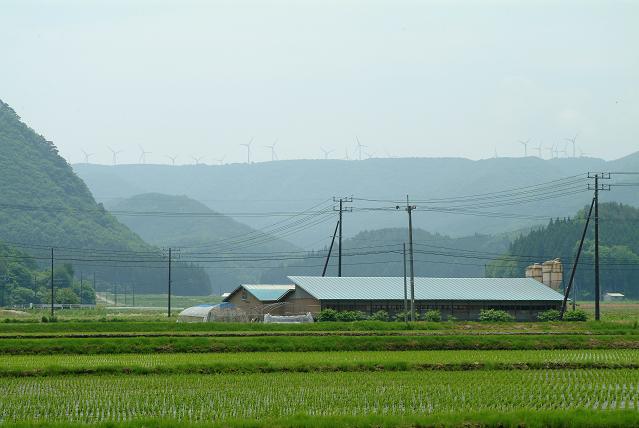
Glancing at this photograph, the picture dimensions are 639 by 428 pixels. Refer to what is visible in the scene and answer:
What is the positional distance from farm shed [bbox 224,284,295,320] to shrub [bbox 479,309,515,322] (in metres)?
15.2

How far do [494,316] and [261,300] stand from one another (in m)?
18.3

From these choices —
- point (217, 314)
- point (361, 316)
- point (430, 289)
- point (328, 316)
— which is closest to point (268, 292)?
point (217, 314)

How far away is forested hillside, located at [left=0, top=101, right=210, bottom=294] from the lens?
167 meters

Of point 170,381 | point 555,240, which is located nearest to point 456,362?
point 170,381

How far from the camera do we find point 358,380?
30.4 m

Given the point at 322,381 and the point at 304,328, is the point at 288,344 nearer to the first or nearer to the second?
the point at 322,381

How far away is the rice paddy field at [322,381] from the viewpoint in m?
22.5

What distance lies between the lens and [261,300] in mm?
79938

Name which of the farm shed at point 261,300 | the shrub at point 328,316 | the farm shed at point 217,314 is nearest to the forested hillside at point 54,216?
the farm shed at point 261,300

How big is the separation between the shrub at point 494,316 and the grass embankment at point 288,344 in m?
26.4

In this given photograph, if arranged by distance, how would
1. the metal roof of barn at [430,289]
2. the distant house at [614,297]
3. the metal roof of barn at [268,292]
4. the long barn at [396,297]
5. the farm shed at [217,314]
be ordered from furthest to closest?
the distant house at [614,297] < the metal roof of barn at [268,292] < the metal roof of barn at [430,289] < the long barn at [396,297] < the farm shed at [217,314]

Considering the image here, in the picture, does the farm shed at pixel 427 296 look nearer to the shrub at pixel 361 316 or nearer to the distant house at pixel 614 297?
the shrub at pixel 361 316

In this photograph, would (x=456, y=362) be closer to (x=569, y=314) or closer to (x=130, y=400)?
(x=130, y=400)

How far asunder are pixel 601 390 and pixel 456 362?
807 cm
